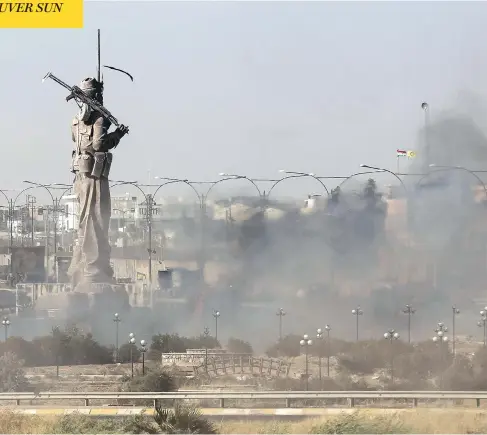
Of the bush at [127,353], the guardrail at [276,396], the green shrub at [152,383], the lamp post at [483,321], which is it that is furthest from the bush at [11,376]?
the lamp post at [483,321]

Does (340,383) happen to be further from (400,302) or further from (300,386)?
(400,302)

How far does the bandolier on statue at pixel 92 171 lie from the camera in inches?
2554

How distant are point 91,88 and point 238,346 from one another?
16.4 m

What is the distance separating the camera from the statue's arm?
213 ft

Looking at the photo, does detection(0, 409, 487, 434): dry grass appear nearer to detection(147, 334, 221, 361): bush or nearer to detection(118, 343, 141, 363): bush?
detection(118, 343, 141, 363): bush

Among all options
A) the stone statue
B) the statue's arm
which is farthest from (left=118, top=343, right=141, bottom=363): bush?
the statue's arm

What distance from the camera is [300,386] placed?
154ft

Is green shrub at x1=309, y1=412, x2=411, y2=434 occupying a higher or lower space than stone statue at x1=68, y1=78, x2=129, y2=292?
lower

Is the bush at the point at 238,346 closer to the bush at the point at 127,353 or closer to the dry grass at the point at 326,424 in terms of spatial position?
→ the bush at the point at 127,353

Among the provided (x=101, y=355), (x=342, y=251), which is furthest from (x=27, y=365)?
(x=342, y=251)

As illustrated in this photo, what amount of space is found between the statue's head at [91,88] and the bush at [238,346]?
15301mm

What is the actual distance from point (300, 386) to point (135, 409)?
10.5 metres

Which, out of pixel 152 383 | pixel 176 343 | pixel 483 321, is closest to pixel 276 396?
pixel 152 383

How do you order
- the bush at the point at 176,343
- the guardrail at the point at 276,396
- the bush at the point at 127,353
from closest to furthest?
the guardrail at the point at 276,396, the bush at the point at 127,353, the bush at the point at 176,343
